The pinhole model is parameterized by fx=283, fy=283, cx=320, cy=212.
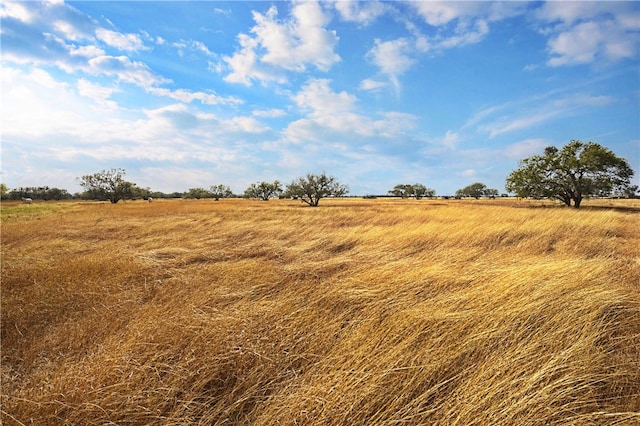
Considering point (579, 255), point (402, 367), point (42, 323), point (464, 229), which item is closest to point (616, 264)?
point (579, 255)

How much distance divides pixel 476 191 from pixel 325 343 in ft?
461

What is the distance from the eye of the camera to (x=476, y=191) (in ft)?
412

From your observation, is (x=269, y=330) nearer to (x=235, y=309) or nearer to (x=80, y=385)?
(x=235, y=309)

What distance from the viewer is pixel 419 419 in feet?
8.55

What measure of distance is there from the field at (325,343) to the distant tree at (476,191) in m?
135

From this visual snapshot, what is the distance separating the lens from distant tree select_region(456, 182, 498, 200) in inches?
4978

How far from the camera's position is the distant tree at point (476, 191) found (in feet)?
415

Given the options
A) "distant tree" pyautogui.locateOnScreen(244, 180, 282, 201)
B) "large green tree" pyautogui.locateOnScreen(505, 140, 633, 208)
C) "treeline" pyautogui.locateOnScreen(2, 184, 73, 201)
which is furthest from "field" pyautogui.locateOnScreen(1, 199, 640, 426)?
"treeline" pyautogui.locateOnScreen(2, 184, 73, 201)

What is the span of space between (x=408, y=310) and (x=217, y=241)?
371 inches

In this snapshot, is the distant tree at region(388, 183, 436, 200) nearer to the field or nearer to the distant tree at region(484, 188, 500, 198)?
the distant tree at region(484, 188, 500, 198)

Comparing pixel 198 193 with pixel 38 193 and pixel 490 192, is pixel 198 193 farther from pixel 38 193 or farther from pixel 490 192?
pixel 490 192

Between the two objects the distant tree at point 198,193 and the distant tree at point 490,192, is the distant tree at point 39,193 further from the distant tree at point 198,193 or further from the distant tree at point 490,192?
the distant tree at point 490,192

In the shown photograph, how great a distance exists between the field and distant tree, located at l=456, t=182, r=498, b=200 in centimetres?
13480

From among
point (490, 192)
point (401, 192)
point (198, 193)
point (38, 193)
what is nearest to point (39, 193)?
point (38, 193)
